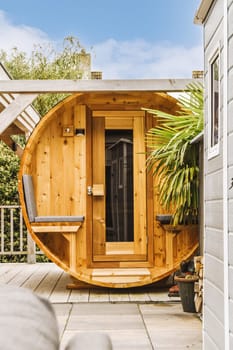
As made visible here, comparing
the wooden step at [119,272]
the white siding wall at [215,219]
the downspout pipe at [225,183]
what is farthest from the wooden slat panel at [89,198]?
the downspout pipe at [225,183]

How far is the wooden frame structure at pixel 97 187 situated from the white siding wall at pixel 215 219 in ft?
9.08

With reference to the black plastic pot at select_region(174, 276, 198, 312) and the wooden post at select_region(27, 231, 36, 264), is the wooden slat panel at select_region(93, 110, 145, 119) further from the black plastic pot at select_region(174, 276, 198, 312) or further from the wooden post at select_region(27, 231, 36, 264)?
the wooden post at select_region(27, 231, 36, 264)

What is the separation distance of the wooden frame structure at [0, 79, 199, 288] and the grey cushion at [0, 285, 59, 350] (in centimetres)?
571

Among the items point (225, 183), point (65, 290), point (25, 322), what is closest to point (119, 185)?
point (65, 290)

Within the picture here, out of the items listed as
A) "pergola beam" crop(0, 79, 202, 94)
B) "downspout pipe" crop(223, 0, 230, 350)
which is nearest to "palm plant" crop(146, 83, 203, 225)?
"pergola beam" crop(0, 79, 202, 94)

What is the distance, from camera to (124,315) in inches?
211

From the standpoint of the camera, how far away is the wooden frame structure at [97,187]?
6855 millimetres

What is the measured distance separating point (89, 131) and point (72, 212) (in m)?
0.93

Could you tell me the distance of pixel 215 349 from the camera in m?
3.55

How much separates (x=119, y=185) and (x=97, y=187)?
0.82 feet

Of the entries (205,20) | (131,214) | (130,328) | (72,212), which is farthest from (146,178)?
(205,20)

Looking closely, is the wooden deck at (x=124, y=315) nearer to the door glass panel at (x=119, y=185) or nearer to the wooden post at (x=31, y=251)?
the door glass panel at (x=119, y=185)

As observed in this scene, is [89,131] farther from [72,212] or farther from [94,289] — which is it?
[94,289]

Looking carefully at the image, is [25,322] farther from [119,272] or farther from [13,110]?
[119,272]
